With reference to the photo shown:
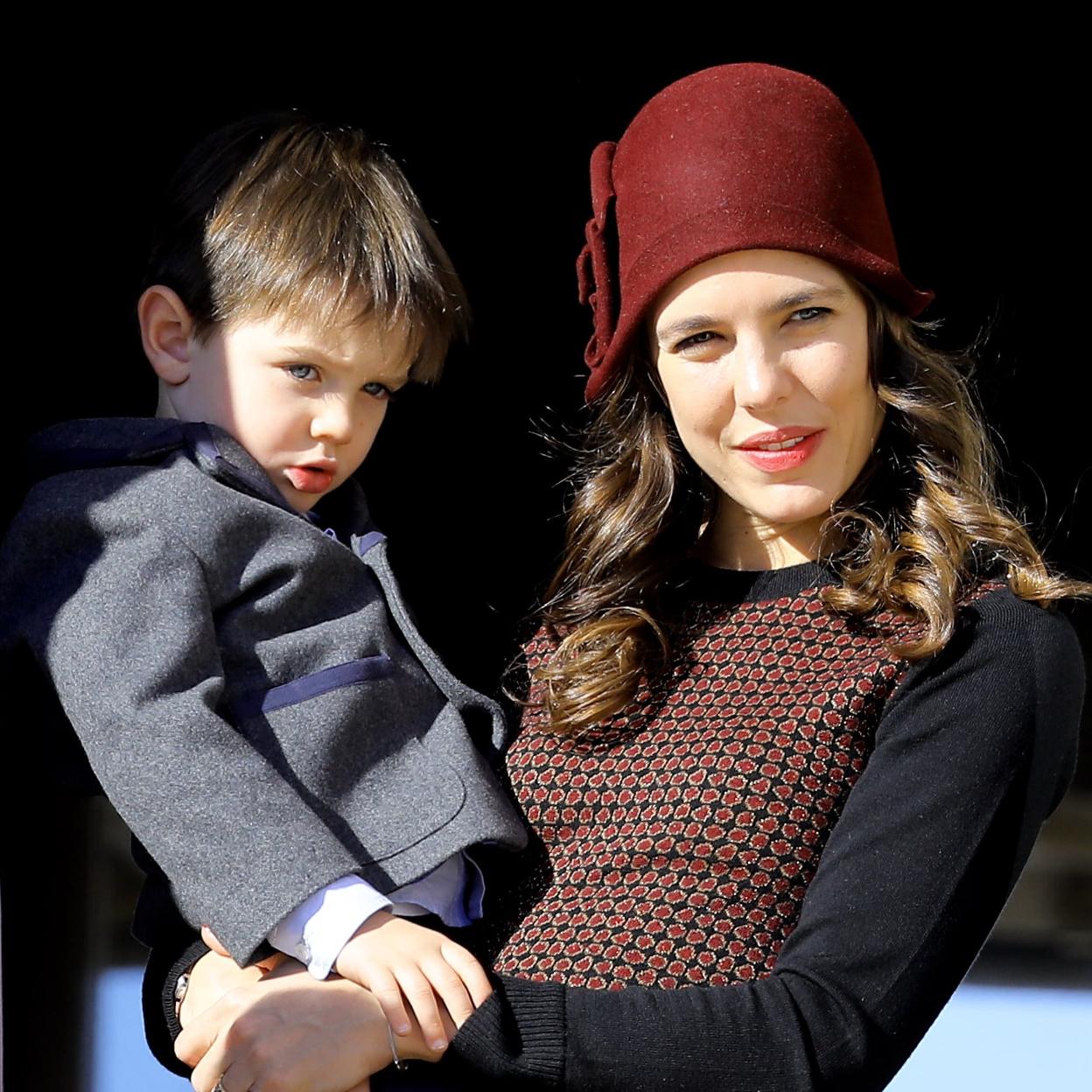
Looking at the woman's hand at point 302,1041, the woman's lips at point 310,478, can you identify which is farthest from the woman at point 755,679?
the woman's lips at point 310,478

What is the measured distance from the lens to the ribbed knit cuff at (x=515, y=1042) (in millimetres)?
1721

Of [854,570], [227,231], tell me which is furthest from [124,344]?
[854,570]

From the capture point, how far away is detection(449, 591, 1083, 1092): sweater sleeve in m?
1.73

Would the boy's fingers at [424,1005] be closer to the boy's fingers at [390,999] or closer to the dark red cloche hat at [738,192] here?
the boy's fingers at [390,999]

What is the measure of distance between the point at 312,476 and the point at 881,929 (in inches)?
32.4

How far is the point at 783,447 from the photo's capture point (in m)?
2.09

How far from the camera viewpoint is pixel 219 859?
5.78ft

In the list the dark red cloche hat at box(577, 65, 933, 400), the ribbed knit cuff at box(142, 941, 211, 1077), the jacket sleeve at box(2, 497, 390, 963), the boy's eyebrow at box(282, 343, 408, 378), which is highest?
the dark red cloche hat at box(577, 65, 933, 400)

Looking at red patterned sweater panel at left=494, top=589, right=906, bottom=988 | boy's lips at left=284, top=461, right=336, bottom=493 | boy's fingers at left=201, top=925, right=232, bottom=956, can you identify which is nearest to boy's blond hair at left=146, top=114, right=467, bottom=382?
boy's lips at left=284, top=461, right=336, bottom=493

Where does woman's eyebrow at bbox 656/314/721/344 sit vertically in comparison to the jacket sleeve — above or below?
above

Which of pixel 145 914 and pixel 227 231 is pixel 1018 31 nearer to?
pixel 227 231

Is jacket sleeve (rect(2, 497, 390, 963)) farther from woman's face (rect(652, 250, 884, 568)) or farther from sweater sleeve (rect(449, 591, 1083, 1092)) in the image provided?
woman's face (rect(652, 250, 884, 568))

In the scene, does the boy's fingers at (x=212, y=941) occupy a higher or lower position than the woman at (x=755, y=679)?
lower

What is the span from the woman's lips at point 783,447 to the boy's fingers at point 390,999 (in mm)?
740
